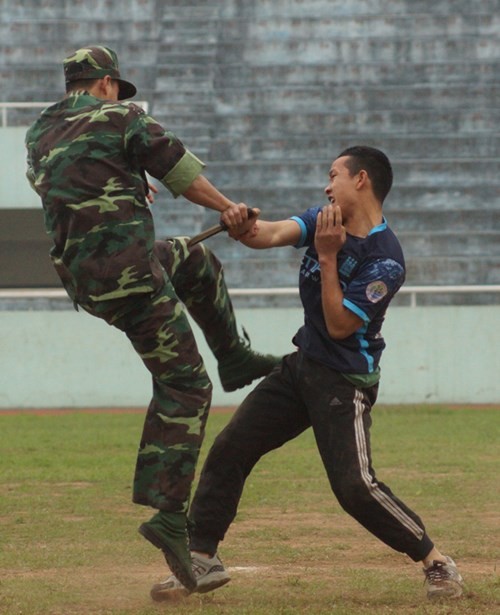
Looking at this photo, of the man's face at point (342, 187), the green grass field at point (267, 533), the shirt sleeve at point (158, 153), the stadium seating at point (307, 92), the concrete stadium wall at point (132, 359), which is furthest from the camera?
the stadium seating at point (307, 92)

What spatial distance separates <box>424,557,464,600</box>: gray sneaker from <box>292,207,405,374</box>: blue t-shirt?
0.90m

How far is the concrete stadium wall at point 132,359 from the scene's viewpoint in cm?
1827

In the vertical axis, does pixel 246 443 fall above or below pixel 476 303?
above

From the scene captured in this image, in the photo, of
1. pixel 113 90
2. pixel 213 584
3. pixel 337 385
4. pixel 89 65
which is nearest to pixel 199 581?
pixel 213 584

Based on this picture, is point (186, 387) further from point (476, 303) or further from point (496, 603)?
point (476, 303)

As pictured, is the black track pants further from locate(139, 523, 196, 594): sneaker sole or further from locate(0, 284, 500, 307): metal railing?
locate(0, 284, 500, 307): metal railing

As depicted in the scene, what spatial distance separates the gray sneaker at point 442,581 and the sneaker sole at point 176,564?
1020mm

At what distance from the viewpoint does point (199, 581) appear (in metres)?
6.32

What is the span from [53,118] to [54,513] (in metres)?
3.78

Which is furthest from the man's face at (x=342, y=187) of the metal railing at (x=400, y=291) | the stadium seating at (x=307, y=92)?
the stadium seating at (x=307, y=92)

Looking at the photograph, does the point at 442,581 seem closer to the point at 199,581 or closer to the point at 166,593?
the point at 199,581

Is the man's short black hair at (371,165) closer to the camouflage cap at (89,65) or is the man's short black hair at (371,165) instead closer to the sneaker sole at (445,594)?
the camouflage cap at (89,65)

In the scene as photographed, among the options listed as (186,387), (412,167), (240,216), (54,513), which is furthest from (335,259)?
(412,167)

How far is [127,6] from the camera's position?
2852 cm
